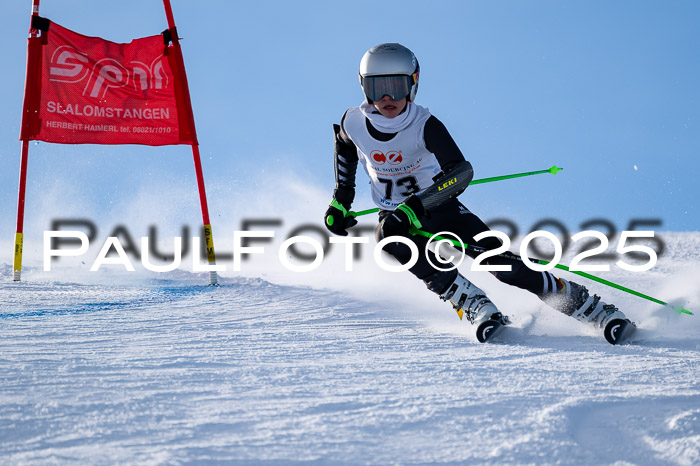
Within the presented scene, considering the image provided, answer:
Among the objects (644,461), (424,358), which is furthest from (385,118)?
(644,461)

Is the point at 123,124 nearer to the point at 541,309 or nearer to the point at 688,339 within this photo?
the point at 541,309

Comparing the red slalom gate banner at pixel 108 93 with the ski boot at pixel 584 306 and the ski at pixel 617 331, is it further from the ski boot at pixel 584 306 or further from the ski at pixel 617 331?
the ski at pixel 617 331

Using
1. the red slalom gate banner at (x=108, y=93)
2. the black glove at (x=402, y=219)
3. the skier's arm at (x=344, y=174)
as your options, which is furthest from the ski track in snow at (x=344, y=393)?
the red slalom gate banner at (x=108, y=93)

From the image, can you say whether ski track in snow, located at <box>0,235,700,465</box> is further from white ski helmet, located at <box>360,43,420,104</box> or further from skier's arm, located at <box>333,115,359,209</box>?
white ski helmet, located at <box>360,43,420,104</box>

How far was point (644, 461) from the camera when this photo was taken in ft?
4.58

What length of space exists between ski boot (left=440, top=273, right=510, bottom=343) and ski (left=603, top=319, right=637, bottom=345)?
50cm

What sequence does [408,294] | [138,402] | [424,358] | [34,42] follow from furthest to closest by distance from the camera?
[34,42] < [408,294] < [424,358] < [138,402]

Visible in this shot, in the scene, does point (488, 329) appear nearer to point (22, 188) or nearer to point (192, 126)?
point (192, 126)

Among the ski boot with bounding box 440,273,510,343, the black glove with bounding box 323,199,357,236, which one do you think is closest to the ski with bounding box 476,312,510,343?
the ski boot with bounding box 440,273,510,343

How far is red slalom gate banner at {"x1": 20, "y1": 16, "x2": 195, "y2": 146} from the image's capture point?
6.43 meters

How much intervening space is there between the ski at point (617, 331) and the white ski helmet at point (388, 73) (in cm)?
158

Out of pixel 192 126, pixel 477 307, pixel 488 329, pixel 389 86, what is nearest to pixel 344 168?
pixel 389 86

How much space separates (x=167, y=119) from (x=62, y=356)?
456 centimetres

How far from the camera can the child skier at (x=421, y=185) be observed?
3.18 metres
